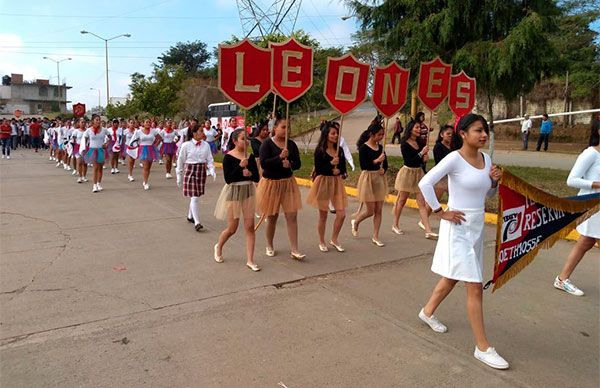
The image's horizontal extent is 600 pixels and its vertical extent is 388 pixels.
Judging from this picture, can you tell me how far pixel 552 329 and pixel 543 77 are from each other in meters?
9.46

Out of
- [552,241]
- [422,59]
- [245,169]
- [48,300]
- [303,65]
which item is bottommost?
[48,300]

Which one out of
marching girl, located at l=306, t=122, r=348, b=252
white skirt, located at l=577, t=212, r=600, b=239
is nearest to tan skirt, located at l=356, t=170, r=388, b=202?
marching girl, located at l=306, t=122, r=348, b=252

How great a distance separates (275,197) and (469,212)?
8.81ft

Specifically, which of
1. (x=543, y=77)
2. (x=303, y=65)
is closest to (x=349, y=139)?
(x=543, y=77)

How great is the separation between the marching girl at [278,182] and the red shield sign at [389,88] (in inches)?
86.9

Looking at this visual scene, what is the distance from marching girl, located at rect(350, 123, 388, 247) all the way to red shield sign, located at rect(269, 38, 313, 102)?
1136mm

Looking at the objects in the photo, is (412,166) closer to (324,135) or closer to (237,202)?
(324,135)

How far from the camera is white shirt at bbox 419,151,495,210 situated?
3621 millimetres

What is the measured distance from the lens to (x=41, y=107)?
8606 centimetres

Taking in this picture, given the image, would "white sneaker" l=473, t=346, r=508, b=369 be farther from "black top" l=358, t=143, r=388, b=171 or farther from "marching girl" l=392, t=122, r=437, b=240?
"marching girl" l=392, t=122, r=437, b=240

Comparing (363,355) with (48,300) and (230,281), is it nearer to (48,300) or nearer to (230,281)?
(230,281)

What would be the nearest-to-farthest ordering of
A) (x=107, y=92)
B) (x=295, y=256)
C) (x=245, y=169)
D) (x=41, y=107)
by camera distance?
(x=245, y=169), (x=295, y=256), (x=107, y=92), (x=41, y=107)

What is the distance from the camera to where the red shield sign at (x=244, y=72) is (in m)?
5.69

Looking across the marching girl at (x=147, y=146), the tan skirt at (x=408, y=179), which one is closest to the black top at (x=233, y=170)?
the tan skirt at (x=408, y=179)
